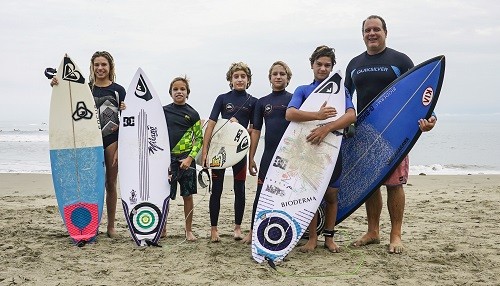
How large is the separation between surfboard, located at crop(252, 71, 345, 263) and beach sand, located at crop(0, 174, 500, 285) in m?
0.23

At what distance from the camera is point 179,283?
3.08 m

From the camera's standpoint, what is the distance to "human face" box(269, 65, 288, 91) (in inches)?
157

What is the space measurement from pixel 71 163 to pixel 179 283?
1.82m

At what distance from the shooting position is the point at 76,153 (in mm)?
4320

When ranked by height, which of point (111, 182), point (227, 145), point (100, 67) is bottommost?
point (111, 182)

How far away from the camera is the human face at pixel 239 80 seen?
419 centimetres

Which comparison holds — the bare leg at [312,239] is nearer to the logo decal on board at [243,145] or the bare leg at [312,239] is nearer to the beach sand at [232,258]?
the beach sand at [232,258]

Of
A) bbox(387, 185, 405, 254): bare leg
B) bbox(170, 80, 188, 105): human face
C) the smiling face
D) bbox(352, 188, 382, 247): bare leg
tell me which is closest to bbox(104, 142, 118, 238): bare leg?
the smiling face

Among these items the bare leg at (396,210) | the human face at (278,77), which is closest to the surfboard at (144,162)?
the human face at (278,77)

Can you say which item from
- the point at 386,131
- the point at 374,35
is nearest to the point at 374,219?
the point at 386,131

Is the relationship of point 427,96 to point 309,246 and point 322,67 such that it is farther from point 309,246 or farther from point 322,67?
point 309,246

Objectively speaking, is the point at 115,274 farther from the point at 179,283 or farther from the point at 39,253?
the point at 39,253

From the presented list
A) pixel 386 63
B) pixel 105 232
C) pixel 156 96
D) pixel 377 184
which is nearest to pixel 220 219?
pixel 105 232

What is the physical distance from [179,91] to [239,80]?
1.71 ft
